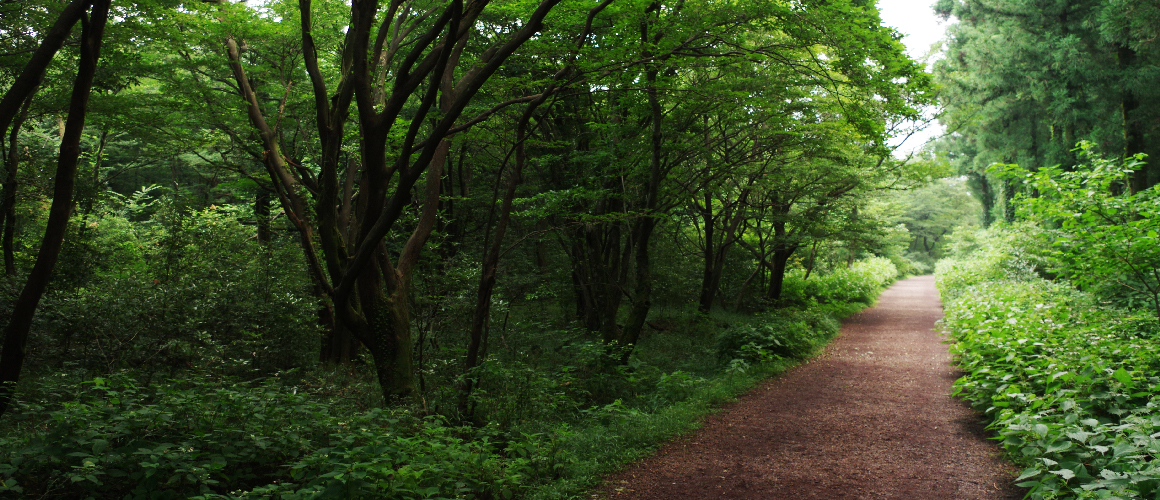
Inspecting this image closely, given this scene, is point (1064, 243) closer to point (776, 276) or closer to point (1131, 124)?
point (776, 276)

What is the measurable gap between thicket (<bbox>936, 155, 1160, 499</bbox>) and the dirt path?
366mm

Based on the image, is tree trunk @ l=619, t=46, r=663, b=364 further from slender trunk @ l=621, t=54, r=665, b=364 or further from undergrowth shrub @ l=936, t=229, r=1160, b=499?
undergrowth shrub @ l=936, t=229, r=1160, b=499

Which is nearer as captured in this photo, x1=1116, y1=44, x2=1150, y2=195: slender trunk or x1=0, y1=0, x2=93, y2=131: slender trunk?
x1=0, y1=0, x2=93, y2=131: slender trunk

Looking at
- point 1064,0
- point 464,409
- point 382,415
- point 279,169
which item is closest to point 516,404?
point 464,409

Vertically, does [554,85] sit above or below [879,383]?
above

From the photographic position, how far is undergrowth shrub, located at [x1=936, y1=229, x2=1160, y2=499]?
3.36m

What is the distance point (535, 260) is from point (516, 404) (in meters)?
7.80

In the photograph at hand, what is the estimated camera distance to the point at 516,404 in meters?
6.12

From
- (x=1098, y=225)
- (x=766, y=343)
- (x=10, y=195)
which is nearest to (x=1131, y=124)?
(x=1098, y=225)

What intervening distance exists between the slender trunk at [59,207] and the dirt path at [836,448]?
15.6 ft

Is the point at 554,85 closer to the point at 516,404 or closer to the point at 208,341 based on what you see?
the point at 516,404

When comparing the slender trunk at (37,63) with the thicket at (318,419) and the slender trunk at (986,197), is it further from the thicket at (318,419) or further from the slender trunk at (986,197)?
the slender trunk at (986,197)

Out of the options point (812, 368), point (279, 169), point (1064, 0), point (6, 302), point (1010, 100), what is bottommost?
point (812, 368)

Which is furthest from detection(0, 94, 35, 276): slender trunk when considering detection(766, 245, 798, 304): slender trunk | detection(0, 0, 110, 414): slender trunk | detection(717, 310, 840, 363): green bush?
detection(766, 245, 798, 304): slender trunk
